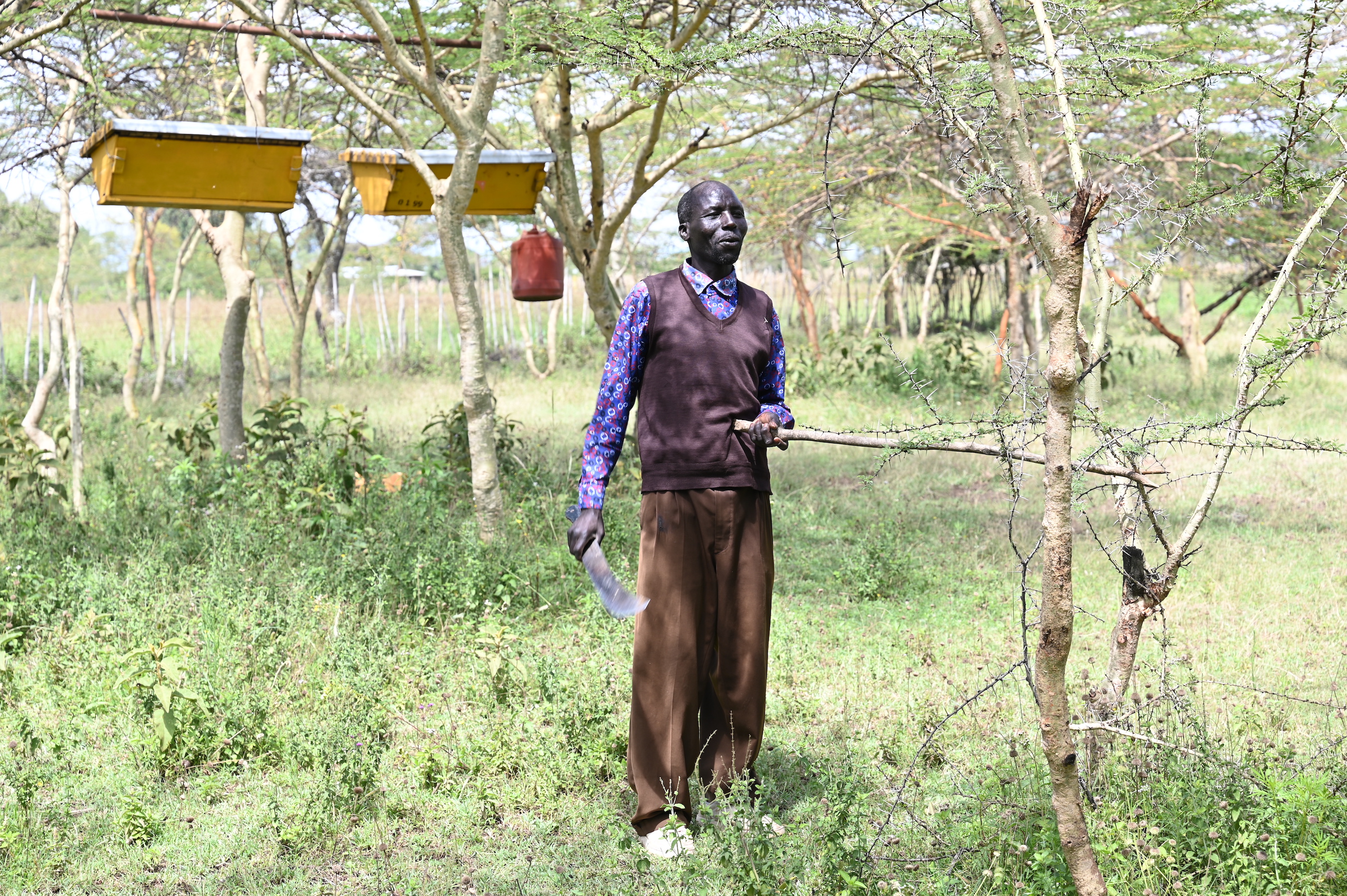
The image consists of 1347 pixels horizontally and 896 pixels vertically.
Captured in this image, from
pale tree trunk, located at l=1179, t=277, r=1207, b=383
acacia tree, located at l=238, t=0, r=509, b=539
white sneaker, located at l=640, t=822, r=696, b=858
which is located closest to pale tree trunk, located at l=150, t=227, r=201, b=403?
acacia tree, located at l=238, t=0, r=509, b=539

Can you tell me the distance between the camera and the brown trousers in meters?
3.01

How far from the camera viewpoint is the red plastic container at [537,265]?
7.47 meters

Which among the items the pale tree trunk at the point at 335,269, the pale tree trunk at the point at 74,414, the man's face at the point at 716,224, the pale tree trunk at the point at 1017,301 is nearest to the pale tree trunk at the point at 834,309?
the pale tree trunk at the point at 1017,301

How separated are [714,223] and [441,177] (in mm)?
3836

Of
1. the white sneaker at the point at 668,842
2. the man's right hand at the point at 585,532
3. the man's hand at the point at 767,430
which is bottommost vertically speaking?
the white sneaker at the point at 668,842

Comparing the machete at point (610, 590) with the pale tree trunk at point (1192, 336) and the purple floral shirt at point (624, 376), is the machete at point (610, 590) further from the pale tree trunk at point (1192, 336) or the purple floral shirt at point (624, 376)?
the pale tree trunk at point (1192, 336)

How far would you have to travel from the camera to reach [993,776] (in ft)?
10.5

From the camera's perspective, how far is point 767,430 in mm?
2814

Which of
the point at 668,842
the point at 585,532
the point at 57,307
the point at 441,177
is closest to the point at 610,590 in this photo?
the point at 585,532

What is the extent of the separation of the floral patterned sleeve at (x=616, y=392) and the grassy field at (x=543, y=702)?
80 cm

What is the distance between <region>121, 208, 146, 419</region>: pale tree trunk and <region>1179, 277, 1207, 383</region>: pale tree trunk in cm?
1119

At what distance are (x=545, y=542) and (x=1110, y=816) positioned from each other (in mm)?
3866

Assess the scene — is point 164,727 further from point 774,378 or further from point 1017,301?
point 1017,301

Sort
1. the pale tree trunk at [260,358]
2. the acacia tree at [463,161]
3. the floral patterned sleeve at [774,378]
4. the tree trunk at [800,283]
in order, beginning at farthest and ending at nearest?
1. the tree trunk at [800,283]
2. the pale tree trunk at [260,358]
3. the acacia tree at [463,161]
4. the floral patterned sleeve at [774,378]
